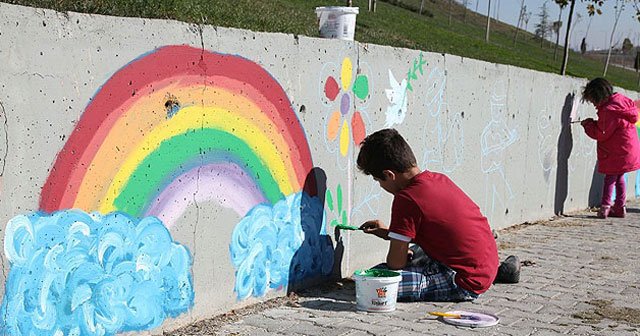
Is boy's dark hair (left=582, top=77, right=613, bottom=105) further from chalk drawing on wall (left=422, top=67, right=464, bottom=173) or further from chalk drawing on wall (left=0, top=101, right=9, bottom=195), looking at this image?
chalk drawing on wall (left=0, top=101, right=9, bottom=195)

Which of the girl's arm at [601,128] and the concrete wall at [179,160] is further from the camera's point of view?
the girl's arm at [601,128]

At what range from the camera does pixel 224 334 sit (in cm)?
452

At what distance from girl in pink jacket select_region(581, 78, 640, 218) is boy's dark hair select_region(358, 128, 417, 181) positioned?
5.33 meters

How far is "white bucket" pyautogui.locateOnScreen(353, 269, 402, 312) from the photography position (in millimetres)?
5020

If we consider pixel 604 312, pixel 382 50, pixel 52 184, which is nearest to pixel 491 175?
pixel 382 50

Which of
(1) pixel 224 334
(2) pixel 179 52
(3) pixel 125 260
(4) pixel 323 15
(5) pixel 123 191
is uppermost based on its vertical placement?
(4) pixel 323 15

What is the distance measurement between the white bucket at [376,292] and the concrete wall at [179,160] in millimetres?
555

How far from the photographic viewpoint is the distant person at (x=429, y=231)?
5.21 m

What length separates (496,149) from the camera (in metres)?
A: 8.43

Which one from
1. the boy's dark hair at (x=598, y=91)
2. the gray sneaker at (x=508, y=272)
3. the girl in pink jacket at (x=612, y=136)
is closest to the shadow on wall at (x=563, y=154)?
the girl in pink jacket at (x=612, y=136)

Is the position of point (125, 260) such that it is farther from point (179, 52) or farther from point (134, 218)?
point (179, 52)

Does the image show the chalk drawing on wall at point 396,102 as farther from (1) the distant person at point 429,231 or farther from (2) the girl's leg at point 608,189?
(2) the girl's leg at point 608,189

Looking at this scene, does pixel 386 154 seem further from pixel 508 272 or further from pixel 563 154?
pixel 563 154

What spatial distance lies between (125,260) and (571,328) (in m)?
2.56
